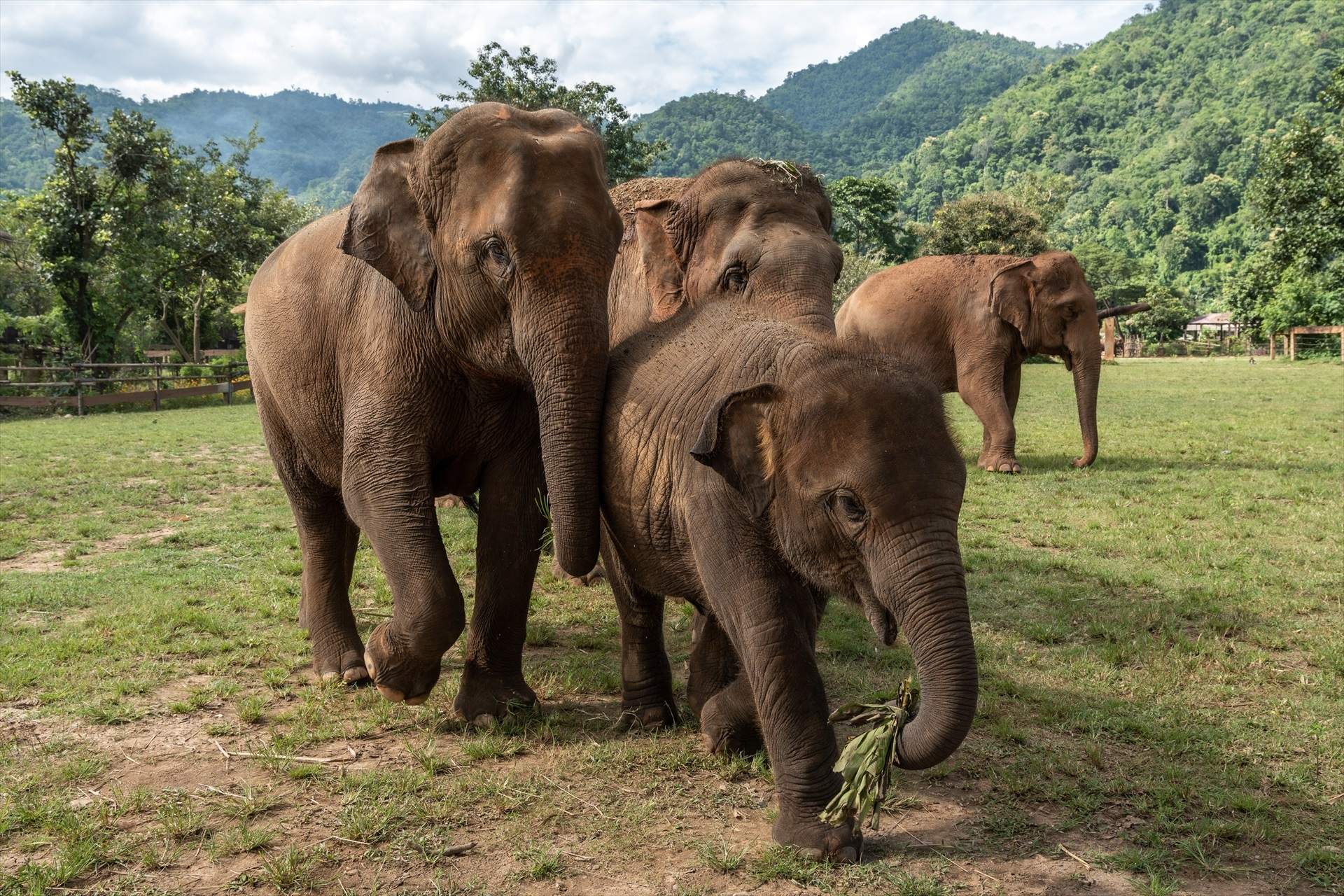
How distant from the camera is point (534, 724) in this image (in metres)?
5.46

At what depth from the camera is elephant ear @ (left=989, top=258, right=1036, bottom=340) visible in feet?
48.5

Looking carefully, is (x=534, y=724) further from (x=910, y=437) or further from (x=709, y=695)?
(x=910, y=437)

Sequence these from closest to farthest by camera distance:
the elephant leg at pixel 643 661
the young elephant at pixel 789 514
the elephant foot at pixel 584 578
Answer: the young elephant at pixel 789 514, the elephant leg at pixel 643 661, the elephant foot at pixel 584 578

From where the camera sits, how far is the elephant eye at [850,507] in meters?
3.62

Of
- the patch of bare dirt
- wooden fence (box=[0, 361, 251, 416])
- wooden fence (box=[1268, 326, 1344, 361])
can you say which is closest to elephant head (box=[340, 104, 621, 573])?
the patch of bare dirt

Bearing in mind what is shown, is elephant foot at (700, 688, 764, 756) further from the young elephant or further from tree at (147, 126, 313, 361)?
tree at (147, 126, 313, 361)

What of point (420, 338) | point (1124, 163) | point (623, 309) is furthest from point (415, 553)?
point (1124, 163)

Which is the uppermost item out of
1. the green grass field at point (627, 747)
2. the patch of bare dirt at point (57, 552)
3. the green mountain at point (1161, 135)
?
the green mountain at point (1161, 135)

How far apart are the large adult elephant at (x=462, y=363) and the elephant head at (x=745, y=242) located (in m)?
1.67

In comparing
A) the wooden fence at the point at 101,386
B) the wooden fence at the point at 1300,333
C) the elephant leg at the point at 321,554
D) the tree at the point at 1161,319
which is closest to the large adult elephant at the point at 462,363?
the elephant leg at the point at 321,554

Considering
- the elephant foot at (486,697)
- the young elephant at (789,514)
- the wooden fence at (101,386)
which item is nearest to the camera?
the young elephant at (789,514)

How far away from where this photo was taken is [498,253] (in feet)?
15.3

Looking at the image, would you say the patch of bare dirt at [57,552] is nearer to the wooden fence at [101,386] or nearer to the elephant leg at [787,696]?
the elephant leg at [787,696]

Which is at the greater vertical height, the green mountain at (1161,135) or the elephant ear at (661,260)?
the green mountain at (1161,135)
